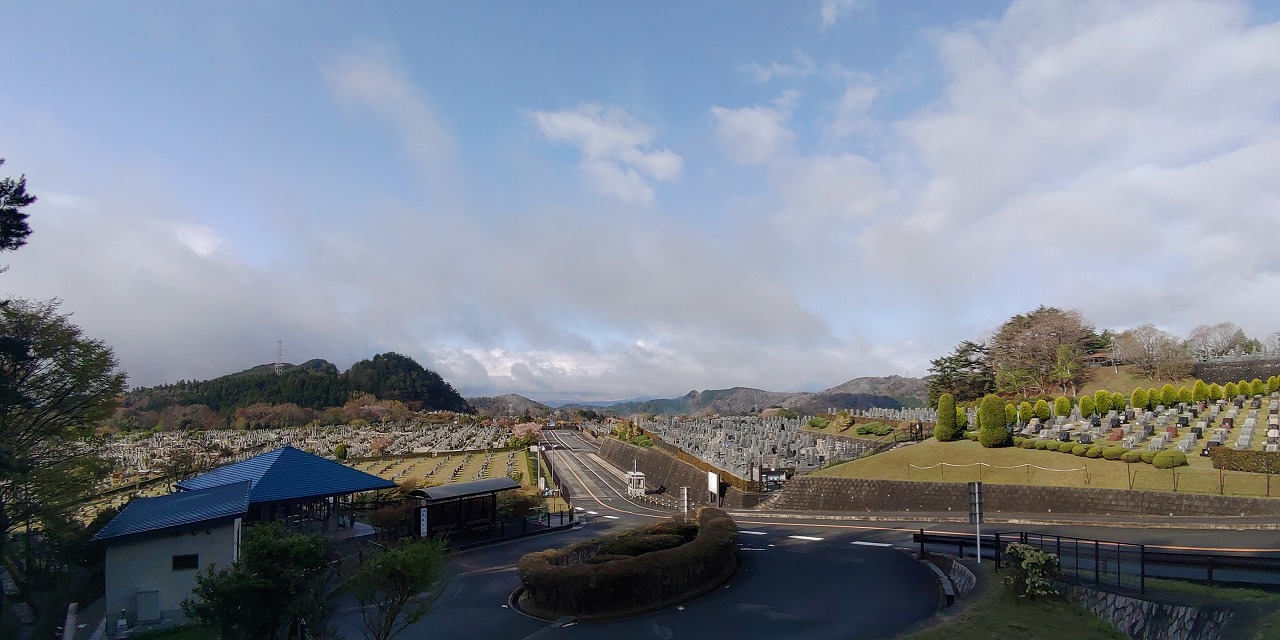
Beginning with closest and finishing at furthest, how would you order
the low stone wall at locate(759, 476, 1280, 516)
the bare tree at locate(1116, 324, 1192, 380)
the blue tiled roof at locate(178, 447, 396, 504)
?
the low stone wall at locate(759, 476, 1280, 516)
the blue tiled roof at locate(178, 447, 396, 504)
the bare tree at locate(1116, 324, 1192, 380)

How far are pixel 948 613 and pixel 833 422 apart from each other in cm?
4062

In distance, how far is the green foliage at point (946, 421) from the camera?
31.7 meters

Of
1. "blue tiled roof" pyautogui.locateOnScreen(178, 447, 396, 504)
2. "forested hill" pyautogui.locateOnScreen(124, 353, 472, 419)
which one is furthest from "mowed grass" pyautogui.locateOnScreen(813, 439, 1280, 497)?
"forested hill" pyautogui.locateOnScreen(124, 353, 472, 419)

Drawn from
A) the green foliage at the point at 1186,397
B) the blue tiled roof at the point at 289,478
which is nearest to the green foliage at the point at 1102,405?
the green foliage at the point at 1186,397

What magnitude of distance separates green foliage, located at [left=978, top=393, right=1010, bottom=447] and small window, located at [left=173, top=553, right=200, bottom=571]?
31236mm

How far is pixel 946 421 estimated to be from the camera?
31.8 metres

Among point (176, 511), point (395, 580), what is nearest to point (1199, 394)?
point (395, 580)

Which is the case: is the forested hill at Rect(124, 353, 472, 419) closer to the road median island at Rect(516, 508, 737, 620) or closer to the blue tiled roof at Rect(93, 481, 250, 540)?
the blue tiled roof at Rect(93, 481, 250, 540)

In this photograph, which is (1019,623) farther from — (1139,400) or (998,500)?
(1139,400)

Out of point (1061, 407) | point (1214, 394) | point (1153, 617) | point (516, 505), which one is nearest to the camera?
point (1153, 617)

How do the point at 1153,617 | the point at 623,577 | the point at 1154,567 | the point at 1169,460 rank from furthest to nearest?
1. the point at 1169,460
2. the point at 623,577
3. the point at 1154,567
4. the point at 1153,617

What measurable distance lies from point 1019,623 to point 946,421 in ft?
79.4

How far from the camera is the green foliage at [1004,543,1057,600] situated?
418 inches

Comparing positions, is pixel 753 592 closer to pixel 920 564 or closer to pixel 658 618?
pixel 658 618
